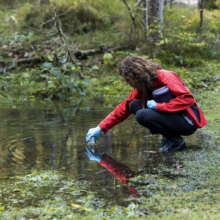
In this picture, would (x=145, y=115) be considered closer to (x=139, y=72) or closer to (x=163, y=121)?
(x=163, y=121)

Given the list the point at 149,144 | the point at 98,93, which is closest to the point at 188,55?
the point at 98,93

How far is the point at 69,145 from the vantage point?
4.29 meters

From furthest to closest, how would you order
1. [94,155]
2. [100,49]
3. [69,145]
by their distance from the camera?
[100,49] < [69,145] < [94,155]

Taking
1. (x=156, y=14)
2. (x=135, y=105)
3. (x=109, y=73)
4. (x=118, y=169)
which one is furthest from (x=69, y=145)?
(x=156, y=14)

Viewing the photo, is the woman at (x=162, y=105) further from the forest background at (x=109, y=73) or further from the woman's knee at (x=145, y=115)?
the forest background at (x=109, y=73)

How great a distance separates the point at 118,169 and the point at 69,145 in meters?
1.23

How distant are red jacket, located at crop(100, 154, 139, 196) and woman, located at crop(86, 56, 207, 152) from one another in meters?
0.47

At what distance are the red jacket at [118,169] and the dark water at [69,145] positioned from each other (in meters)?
0.03

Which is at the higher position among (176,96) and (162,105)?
(176,96)

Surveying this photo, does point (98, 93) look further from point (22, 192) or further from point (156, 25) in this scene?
point (22, 192)

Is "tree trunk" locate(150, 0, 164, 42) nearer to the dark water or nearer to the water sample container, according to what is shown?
the dark water

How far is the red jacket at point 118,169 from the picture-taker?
9.58 ft

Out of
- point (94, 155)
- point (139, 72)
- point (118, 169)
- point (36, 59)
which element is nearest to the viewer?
point (118, 169)

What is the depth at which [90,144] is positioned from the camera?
4.31 metres
